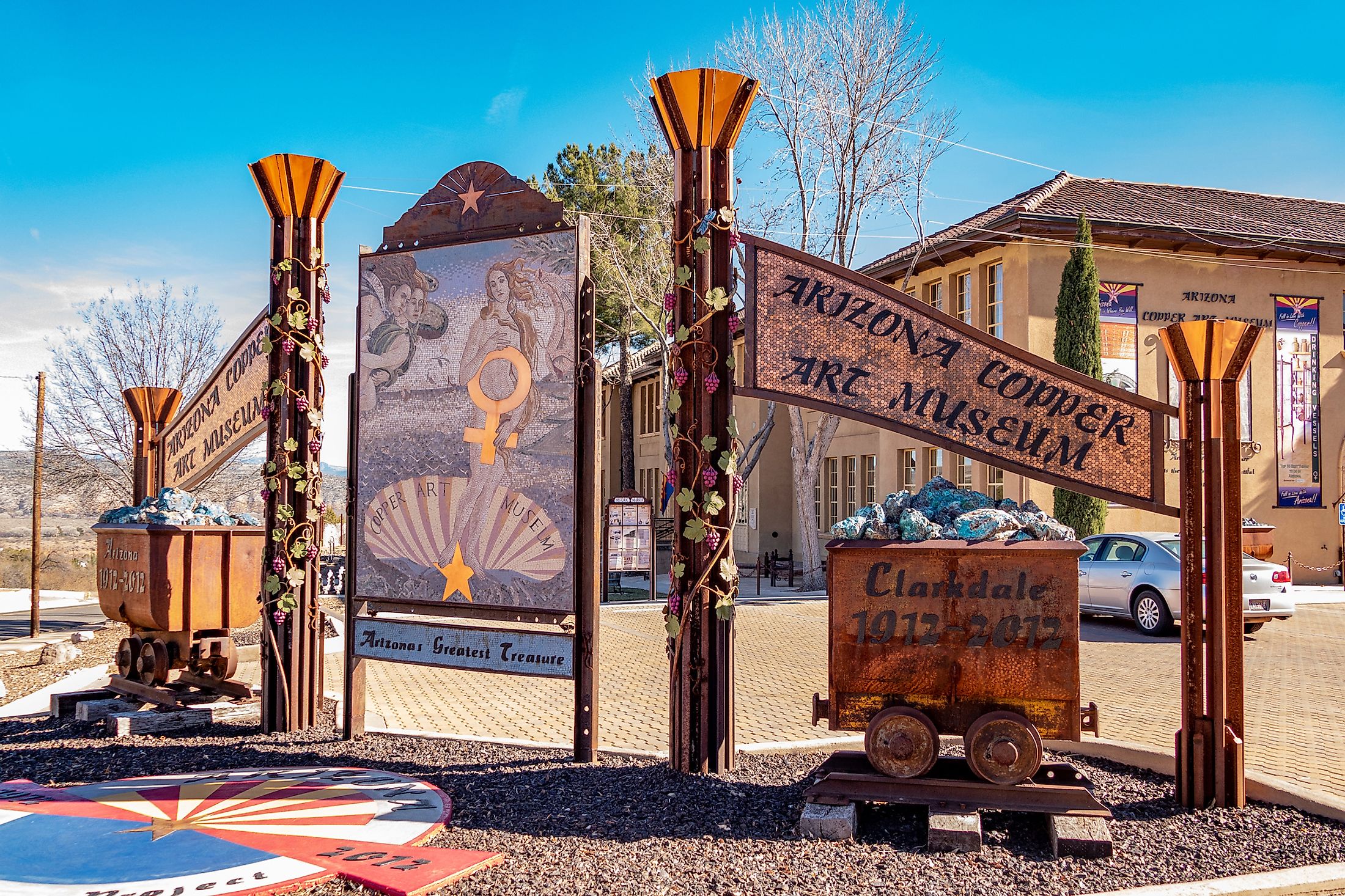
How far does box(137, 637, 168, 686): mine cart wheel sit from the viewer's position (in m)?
7.42

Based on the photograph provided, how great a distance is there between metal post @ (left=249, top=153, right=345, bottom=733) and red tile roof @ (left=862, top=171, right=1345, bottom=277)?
1567 cm

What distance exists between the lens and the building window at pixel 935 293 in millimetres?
22719

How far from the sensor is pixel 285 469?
6832 millimetres

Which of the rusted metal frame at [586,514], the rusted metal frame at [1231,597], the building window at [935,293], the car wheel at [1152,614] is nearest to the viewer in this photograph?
the rusted metal frame at [1231,597]

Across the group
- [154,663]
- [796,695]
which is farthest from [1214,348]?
[154,663]

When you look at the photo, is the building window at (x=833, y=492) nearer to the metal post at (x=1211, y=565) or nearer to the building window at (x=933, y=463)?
the building window at (x=933, y=463)

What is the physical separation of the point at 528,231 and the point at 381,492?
195 cm

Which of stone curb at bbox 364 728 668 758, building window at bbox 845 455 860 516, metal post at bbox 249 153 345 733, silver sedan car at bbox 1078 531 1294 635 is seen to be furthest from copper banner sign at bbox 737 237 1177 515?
building window at bbox 845 455 860 516

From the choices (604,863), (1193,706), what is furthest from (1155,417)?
(604,863)

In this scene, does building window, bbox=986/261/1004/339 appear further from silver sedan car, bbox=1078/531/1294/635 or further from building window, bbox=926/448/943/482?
silver sedan car, bbox=1078/531/1294/635

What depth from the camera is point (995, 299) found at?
21.2 metres

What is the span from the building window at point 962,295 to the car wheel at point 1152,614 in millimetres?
9643

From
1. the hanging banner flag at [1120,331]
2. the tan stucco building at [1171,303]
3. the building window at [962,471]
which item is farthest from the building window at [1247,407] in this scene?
the building window at [962,471]

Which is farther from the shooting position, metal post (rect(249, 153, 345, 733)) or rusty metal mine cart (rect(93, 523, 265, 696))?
rusty metal mine cart (rect(93, 523, 265, 696))
